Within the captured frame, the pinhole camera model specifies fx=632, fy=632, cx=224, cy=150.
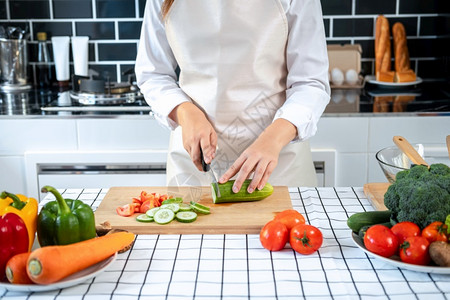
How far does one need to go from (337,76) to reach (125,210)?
163 cm

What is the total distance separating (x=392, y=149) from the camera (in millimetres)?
1632

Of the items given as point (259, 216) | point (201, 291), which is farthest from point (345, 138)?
point (201, 291)

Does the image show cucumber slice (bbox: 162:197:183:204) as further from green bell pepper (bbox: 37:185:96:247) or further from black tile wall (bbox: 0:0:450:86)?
black tile wall (bbox: 0:0:450:86)

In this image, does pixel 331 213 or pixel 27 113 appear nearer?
pixel 331 213

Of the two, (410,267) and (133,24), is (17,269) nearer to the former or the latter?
(410,267)

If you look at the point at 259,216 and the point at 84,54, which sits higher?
the point at 84,54

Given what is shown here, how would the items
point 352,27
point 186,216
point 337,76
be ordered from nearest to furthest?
Result: point 186,216
point 337,76
point 352,27

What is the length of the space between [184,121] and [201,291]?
0.65 meters

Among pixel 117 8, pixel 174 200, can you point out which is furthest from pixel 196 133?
pixel 117 8

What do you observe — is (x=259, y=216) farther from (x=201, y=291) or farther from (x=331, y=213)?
(x=201, y=291)

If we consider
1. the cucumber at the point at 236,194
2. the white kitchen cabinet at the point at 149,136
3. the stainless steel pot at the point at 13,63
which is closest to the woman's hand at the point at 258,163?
the cucumber at the point at 236,194

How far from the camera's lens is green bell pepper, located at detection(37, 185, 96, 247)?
1.18m

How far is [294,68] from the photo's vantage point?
1734mm

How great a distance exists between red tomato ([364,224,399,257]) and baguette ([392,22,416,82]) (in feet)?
5.85
